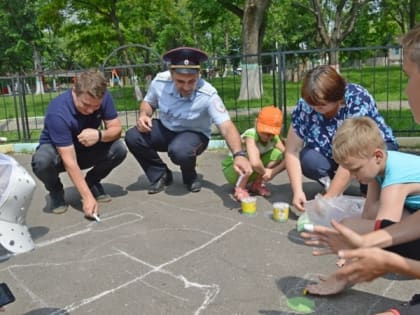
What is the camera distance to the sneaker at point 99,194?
4.17 meters

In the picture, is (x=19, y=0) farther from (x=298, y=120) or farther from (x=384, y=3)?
(x=298, y=120)

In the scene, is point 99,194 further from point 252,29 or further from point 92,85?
point 252,29

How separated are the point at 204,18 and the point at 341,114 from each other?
1678cm

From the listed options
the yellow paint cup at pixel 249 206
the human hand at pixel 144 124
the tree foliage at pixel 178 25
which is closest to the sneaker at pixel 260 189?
the yellow paint cup at pixel 249 206

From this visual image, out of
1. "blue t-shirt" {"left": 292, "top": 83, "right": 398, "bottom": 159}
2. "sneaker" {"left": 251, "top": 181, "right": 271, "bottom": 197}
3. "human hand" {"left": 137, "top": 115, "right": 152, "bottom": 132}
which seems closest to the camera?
"blue t-shirt" {"left": 292, "top": 83, "right": 398, "bottom": 159}

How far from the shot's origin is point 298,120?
11.7 feet

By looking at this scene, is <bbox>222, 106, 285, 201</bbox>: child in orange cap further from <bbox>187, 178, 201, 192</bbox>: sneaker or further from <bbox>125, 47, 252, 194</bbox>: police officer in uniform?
<bbox>187, 178, 201, 192</bbox>: sneaker

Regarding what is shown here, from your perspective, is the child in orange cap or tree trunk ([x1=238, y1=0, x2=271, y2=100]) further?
tree trunk ([x1=238, y1=0, x2=271, y2=100])

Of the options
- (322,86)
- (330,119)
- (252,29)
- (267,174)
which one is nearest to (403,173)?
(322,86)

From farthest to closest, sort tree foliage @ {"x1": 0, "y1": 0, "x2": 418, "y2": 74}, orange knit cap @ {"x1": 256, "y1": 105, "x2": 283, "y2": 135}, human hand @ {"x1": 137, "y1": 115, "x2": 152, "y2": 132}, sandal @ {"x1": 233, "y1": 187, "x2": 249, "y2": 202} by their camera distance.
Result: tree foliage @ {"x1": 0, "y1": 0, "x2": 418, "y2": 74} < human hand @ {"x1": 137, "y1": 115, "x2": 152, "y2": 132} < sandal @ {"x1": 233, "y1": 187, "x2": 249, "y2": 202} < orange knit cap @ {"x1": 256, "y1": 105, "x2": 283, "y2": 135}

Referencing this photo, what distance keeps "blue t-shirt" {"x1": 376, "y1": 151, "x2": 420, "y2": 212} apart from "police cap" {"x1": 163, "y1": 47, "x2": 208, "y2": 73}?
6.76 feet

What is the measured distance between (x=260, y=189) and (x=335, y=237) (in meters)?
2.19

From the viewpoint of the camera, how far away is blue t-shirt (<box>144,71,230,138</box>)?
4.02m

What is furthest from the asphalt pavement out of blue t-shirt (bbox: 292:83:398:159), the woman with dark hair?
blue t-shirt (bbox: 292:83:398:159)
